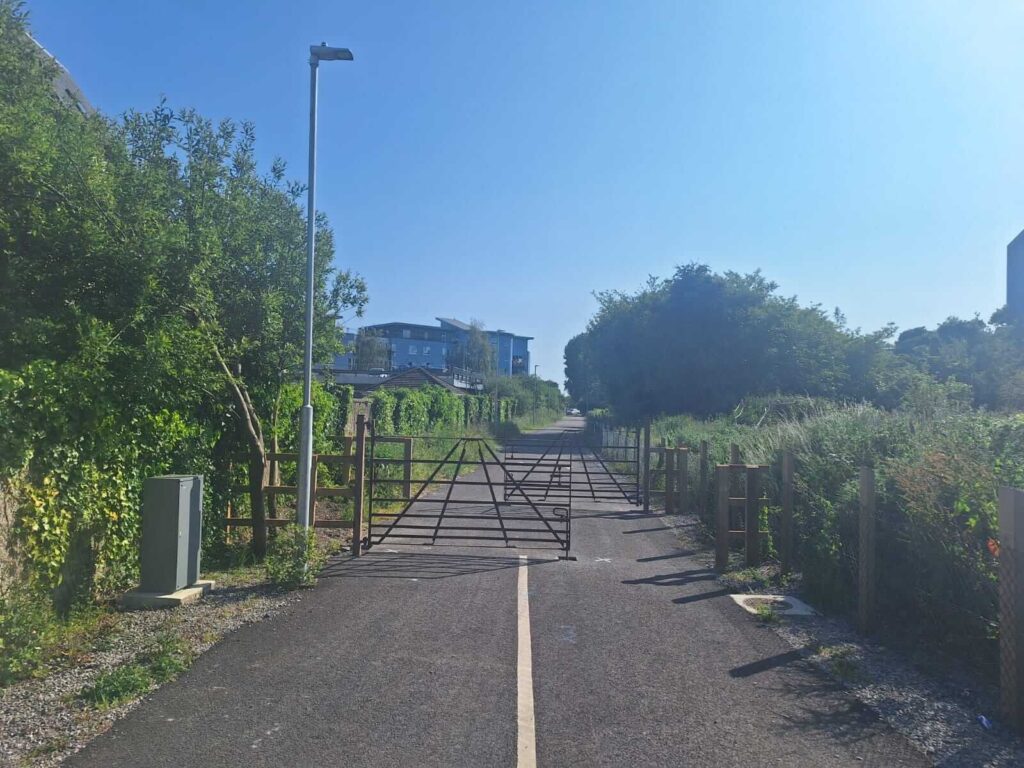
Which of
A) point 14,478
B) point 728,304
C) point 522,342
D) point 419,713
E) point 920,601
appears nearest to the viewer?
point 419,713

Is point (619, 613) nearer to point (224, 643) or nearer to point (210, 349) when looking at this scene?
point (224, 643)

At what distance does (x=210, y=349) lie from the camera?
9.73 m

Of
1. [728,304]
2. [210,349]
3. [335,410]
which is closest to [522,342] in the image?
[728,304]

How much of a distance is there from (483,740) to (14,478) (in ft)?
14.4

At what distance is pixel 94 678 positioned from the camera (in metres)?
6.32

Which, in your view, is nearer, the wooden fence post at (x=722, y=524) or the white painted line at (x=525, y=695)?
the white painted line at (x=525, y=695)

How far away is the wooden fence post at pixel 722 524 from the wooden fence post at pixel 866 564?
11.0 feet

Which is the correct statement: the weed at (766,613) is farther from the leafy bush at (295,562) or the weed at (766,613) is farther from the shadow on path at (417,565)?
the leafy bush at (295,562)

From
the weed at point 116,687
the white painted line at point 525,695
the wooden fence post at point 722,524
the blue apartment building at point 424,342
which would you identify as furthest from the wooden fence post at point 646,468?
the blue apartment building at point 424,342

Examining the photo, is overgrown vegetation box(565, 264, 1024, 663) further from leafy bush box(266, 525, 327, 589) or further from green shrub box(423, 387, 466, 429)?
green shrub box(423, 387, 466, 429)

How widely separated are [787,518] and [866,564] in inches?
116

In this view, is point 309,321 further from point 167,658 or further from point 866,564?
point 866,564

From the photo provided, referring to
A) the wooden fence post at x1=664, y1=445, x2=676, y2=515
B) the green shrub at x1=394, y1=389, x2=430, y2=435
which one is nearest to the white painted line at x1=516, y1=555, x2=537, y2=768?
the wooden fence post at x1=664, y1=445, x2=676, y2=515

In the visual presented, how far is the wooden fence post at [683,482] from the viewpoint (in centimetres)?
1827
